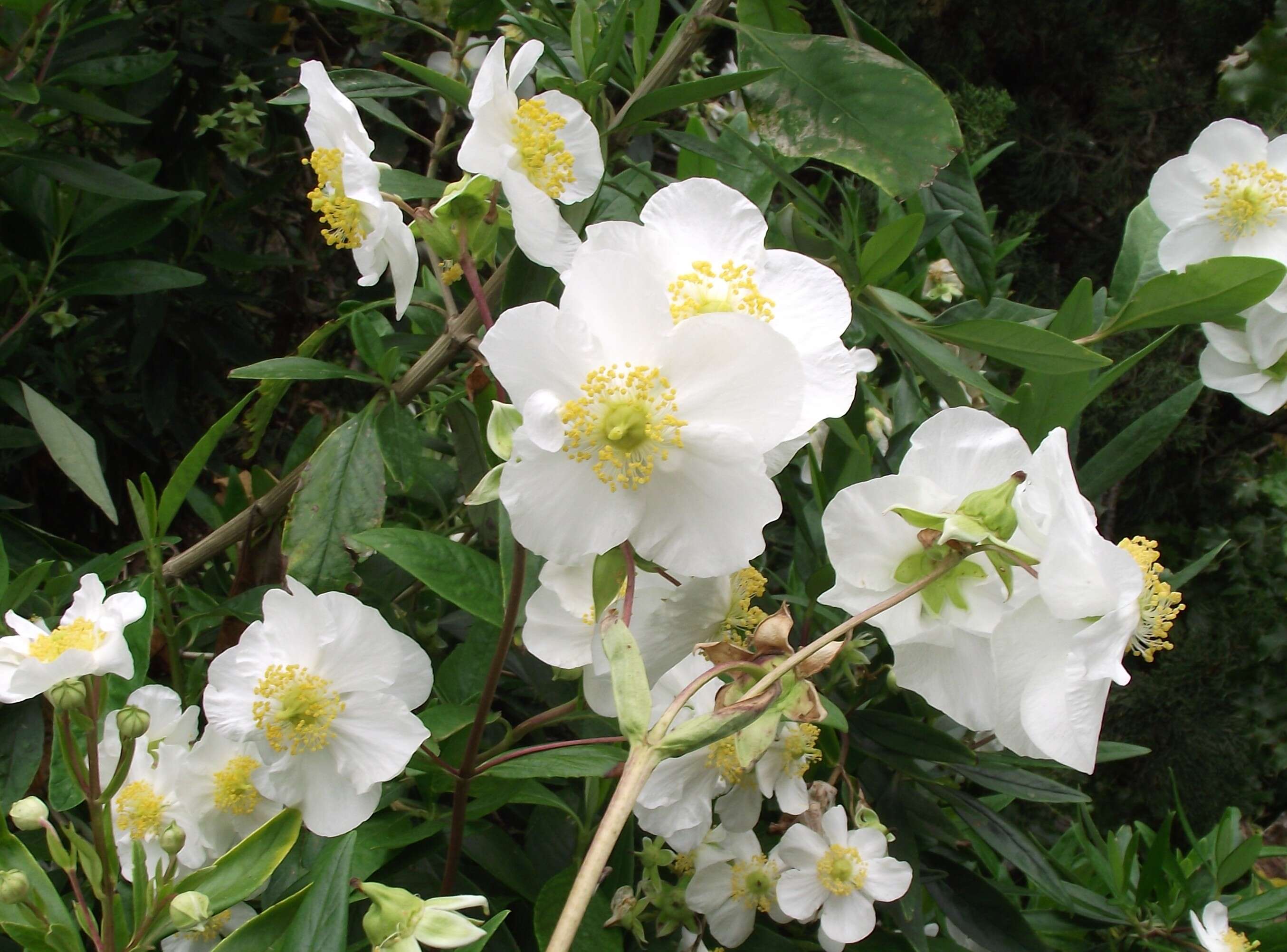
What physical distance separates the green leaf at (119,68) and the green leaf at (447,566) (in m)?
0.92

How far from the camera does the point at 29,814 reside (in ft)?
2.07

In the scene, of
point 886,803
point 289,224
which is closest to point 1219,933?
point 886,803

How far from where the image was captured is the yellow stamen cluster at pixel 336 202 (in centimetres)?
63

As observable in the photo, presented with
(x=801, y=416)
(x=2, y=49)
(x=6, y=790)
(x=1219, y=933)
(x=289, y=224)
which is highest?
(x=801, y=416)

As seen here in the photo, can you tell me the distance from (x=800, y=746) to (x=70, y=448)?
31.8 inches

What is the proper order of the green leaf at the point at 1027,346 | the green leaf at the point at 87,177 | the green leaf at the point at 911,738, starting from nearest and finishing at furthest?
1. the green leaf at the point at 1027,346
2. the green leaf at the point at 911,738
3. the green leaf at the point at 87,177

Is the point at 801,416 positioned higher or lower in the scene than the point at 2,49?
higher

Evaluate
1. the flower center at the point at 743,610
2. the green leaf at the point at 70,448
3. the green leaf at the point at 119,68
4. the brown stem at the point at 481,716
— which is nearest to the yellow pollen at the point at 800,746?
the flower center at the point at 743,610

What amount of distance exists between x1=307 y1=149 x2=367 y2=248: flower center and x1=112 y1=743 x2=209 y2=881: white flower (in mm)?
407

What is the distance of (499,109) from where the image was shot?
0.62 meters

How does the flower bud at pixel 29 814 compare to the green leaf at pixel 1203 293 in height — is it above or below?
below

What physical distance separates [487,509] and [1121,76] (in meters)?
2.75

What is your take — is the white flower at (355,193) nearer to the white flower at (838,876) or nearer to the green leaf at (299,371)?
the green leaf at (299,371)

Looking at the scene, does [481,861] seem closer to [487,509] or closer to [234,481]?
[487,509]
